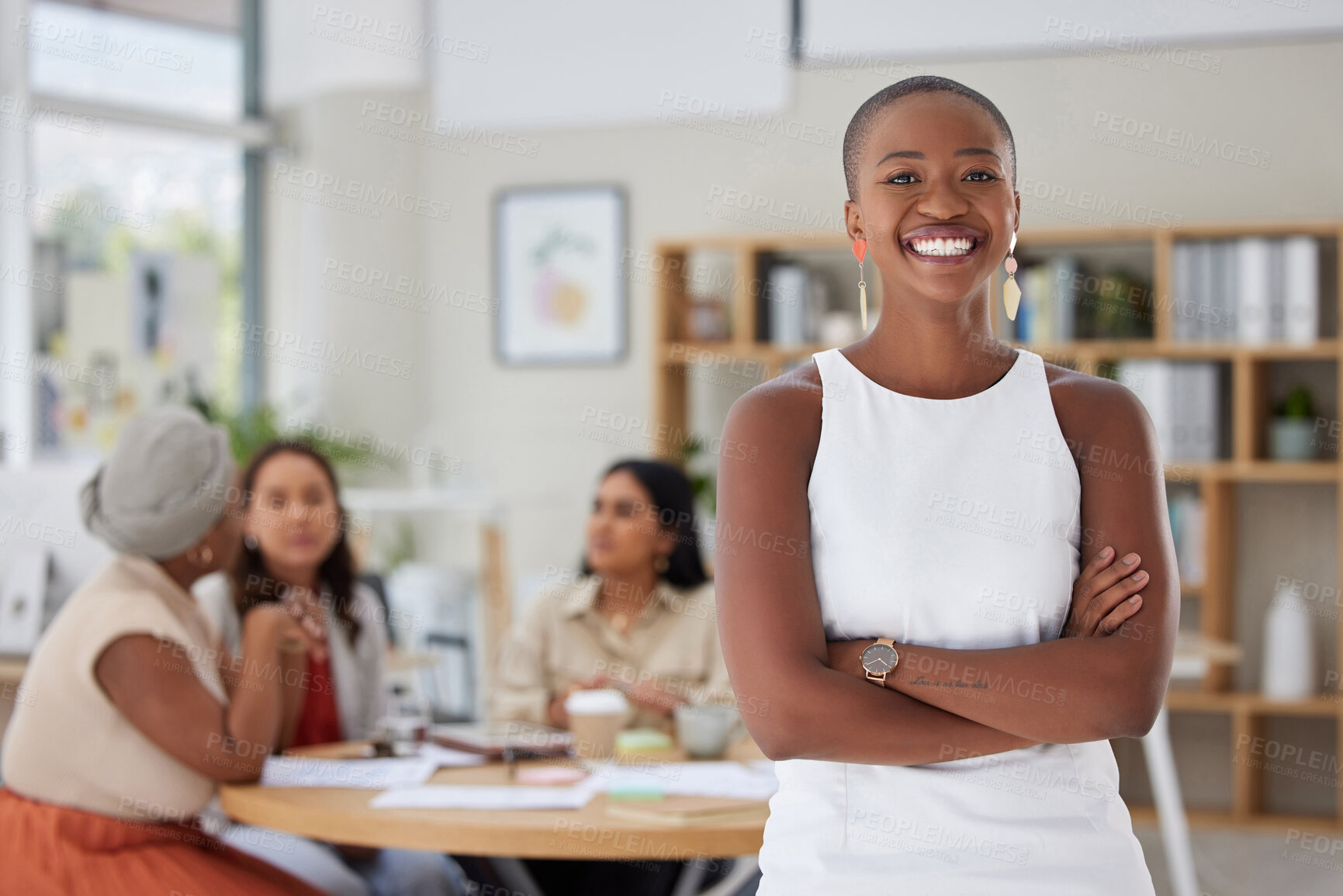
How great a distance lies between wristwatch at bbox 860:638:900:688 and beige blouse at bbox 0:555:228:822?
139cm

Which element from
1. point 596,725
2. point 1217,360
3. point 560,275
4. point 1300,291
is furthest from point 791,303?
point 596,725

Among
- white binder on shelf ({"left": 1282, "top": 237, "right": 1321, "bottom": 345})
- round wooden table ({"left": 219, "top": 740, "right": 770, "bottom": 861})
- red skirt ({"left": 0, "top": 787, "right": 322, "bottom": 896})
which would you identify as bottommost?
red skirt ({"left": 0, "top": 787, "right": 322, "bottom": 896})

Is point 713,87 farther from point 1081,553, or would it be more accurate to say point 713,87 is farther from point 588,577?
point 1081,553

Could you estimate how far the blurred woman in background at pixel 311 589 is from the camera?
2.80 meters

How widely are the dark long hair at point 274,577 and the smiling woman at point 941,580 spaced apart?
181 cm

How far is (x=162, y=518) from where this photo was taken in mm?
2318

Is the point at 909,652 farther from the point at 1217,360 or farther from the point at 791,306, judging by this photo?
the point at 1217,360

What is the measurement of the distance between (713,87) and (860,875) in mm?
4785

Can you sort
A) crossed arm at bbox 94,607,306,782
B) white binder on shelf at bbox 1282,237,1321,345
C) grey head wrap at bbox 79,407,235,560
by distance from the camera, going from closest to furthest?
1. crossed arm at bbox 94,607,306,782
2. grey head wrap at bbox 79,407,235,560
3. white binder on shelf at bbox 1282,237,1321,345

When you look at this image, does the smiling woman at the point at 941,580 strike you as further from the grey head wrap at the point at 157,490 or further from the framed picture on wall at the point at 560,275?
the framed picture on wall at the point at 560,275

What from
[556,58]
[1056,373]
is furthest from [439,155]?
[1056,373]

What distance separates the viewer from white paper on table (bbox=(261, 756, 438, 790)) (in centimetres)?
224

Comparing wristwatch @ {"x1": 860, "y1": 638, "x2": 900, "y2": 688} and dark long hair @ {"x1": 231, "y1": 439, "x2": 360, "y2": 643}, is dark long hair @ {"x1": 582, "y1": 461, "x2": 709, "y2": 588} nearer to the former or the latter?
dark long hair @ {"x1": 231, "y1": 439, "x2": 360, "y2": 643}

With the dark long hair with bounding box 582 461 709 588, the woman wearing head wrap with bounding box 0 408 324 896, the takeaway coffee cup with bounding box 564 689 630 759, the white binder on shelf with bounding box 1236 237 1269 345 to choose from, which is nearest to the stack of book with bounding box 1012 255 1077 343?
the white binder on shelf with bounding box 1236 237 1269 345
